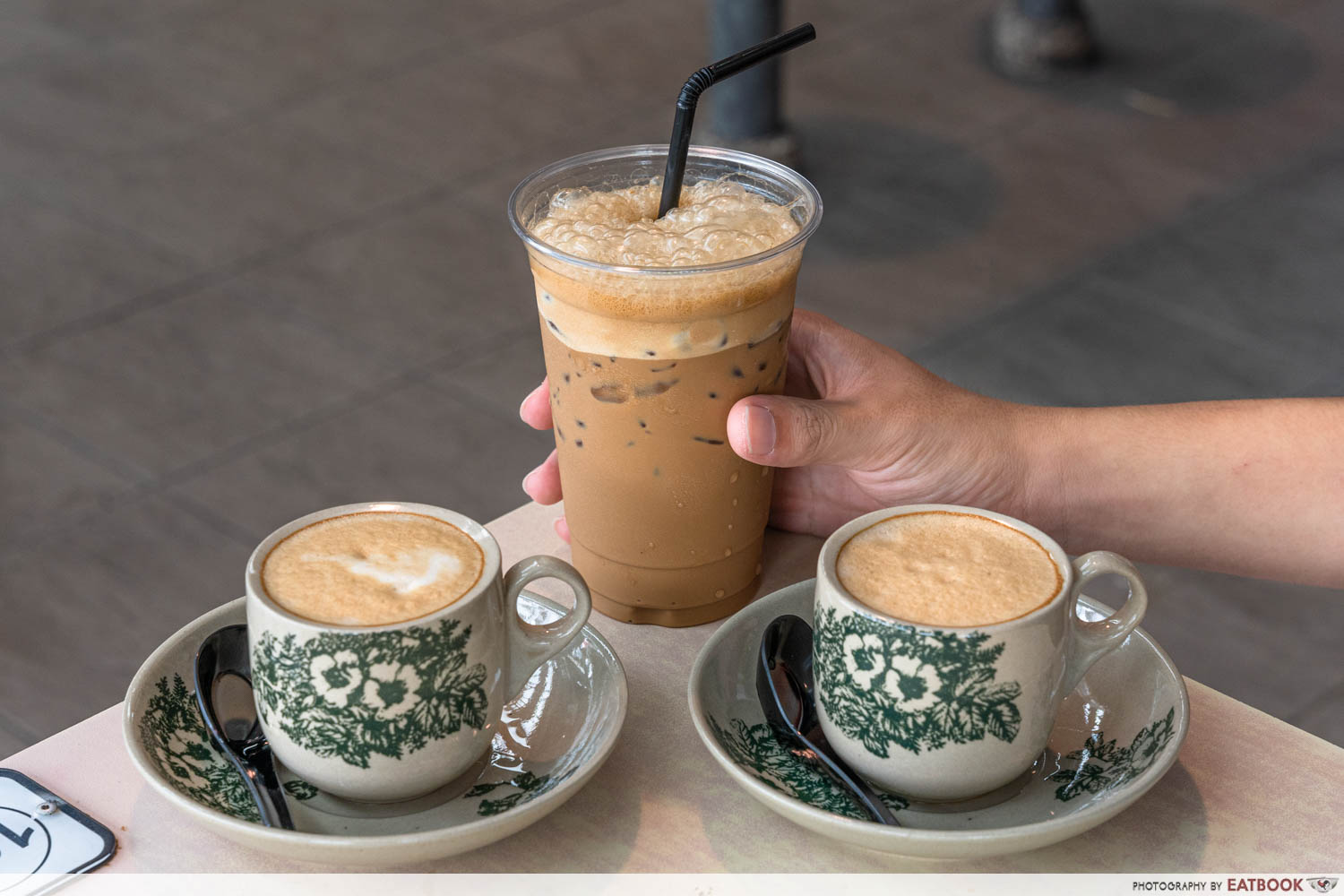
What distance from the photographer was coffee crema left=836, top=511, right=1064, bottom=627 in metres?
0.72

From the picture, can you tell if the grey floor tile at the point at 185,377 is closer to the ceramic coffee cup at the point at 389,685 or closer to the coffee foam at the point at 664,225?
the coffee foam at the point at 664,225

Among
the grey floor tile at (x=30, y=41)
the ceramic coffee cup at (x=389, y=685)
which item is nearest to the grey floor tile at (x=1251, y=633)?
the ceramic coffee cup at (x=389, y=685)

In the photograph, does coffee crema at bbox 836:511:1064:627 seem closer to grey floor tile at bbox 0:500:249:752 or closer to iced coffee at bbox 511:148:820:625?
iced coffee at bbox 511:148:820:625

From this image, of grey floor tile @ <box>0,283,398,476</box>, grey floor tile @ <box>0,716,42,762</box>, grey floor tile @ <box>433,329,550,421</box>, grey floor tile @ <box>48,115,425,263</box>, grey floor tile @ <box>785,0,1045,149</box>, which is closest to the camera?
grey floor tile @ <box>0,716,42,762</box>

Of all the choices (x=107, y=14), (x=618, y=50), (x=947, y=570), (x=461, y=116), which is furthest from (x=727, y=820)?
(x=107, y=14)

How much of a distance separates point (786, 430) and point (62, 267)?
256cm

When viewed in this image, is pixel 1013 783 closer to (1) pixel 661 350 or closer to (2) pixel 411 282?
(1) pixel 661 350

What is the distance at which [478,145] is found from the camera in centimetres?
348

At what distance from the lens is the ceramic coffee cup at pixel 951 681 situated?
27.7 inches

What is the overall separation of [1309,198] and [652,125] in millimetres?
1682

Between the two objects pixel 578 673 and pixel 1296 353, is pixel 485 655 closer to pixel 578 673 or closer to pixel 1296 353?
pixel 578 673

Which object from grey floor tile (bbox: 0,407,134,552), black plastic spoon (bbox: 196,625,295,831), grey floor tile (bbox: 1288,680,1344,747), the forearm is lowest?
grey floor tile (bbox: 1288,680,1344,747)

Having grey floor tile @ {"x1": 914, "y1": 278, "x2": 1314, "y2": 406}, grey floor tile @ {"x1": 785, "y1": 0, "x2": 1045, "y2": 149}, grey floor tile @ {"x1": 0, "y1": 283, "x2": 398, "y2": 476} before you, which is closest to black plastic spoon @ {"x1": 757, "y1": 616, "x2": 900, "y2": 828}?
grey floor tile @ {"x1": 914, "y1": 278, "x2": 1314, "y2": 406}

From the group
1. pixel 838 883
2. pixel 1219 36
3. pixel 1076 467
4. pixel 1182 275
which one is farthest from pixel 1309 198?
pixel 838 883
